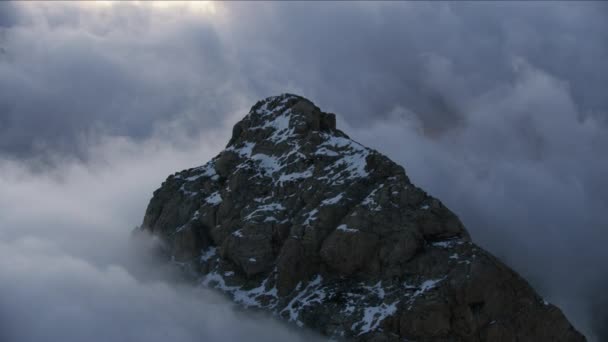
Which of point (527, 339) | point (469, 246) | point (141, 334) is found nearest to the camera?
point (527, 339)

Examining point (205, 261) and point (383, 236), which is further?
point (205, 261)

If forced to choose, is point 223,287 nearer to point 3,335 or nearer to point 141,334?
point 141,334

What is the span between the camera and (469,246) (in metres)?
154

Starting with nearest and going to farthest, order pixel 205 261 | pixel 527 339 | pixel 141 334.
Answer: pixel 527 339
pixel 141 334
pixel 205 261

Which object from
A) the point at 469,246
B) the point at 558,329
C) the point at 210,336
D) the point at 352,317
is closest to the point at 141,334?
the point at 210,336

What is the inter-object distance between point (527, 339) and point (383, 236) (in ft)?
123

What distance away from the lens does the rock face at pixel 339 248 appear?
144375 millimetres

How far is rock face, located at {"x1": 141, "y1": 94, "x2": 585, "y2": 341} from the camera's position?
14438 cm

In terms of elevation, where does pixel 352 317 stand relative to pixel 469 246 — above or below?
below

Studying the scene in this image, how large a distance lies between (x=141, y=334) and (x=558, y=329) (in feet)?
305

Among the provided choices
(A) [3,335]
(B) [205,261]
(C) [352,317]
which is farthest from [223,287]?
(A) [3,335]

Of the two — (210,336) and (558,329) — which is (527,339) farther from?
(210,336)

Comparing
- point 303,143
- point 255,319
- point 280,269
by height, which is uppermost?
point 303,143

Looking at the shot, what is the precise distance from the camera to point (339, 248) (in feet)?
525
